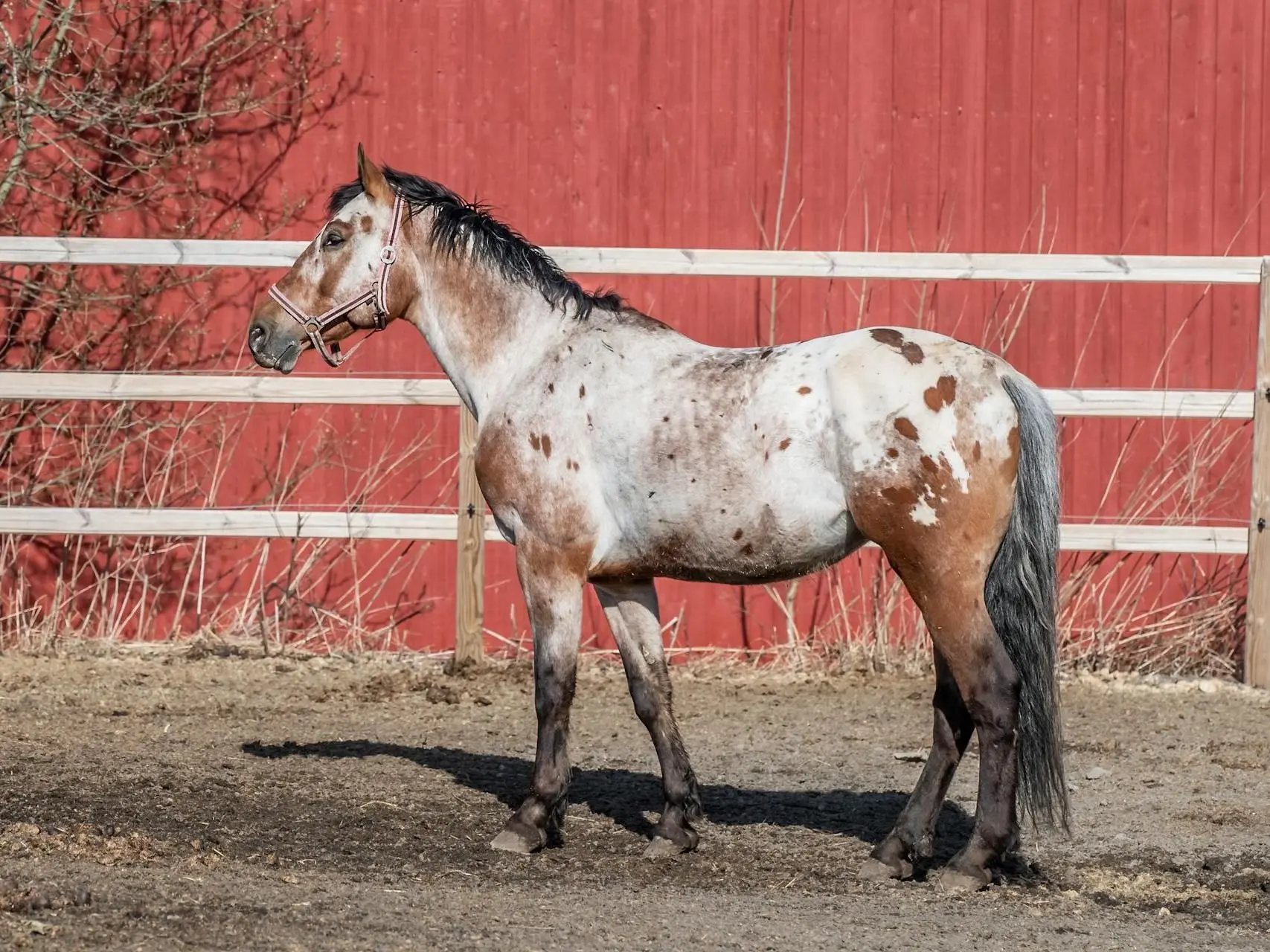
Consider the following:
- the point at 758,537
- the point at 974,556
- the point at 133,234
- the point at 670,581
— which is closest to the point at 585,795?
the point at 758,537

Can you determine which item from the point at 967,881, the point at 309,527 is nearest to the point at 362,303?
the point at 967,881

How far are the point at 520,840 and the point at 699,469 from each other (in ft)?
4.02

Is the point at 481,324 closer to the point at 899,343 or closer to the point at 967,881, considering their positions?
the point at 899,343

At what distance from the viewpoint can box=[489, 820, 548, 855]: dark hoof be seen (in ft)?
16.1

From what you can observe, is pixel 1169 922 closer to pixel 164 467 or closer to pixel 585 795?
pixel 585 795

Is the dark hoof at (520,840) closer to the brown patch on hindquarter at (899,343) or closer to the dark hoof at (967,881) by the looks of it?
the dark hoof at (967,881)

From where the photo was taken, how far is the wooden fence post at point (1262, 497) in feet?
25.0

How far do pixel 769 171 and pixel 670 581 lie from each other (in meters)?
2.22

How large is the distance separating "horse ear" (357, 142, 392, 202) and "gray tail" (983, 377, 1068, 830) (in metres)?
2.04

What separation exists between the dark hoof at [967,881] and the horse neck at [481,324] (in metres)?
1.96

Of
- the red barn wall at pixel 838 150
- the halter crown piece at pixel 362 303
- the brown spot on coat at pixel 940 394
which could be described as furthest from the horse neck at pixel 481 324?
the red barn wall at pixel 838 150

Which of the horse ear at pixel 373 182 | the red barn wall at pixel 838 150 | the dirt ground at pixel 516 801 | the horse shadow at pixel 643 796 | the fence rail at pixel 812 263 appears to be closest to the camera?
the dirt ground at pixel 516 801

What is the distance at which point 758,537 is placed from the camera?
472 centimetres

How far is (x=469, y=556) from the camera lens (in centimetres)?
783
